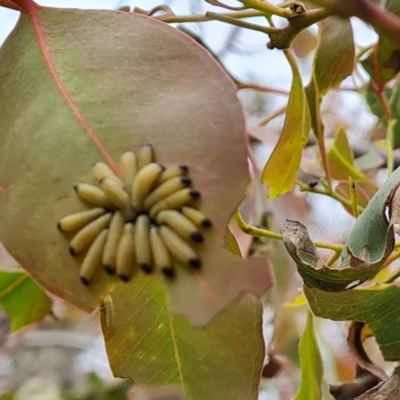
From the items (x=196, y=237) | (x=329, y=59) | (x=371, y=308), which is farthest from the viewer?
(x=329, y=59)

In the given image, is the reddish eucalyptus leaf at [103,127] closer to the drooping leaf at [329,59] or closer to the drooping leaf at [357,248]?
the drooping leaf at [357,248]

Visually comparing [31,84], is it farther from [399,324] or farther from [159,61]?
[399,324]

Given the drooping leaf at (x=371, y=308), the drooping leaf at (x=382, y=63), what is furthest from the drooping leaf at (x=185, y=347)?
the drooping leaf at (x=382, y=63)

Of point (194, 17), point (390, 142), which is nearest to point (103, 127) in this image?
point (194, 17)

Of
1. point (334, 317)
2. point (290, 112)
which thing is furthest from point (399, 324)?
point (290, 112)

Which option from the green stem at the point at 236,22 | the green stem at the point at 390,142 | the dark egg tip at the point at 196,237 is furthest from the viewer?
the green stem at the point at 390,142

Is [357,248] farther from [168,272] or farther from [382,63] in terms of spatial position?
[382,63]
